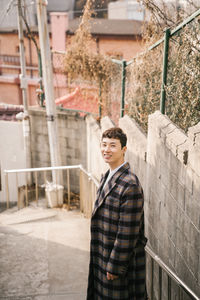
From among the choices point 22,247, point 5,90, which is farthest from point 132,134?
point 5,90

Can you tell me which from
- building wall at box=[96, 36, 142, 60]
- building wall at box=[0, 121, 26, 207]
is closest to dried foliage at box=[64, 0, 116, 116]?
building wall at box=[0, 121, 26, 207]

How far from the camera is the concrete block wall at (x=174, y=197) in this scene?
2.51 meters

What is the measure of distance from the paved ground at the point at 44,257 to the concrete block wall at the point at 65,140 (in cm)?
298

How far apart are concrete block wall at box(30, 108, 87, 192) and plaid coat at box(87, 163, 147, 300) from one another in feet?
20.2

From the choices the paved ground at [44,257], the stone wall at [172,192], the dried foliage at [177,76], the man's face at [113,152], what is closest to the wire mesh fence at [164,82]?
the dried foliage at [177,76]

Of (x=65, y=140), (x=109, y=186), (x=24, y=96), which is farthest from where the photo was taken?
(x=65, y=140)

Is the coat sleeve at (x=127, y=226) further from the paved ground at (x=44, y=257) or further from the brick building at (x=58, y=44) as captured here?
the brick building at (x=58, y=44)

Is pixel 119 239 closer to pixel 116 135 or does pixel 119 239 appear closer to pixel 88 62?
pixel 116 135

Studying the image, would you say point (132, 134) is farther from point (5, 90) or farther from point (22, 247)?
point (5, 90)

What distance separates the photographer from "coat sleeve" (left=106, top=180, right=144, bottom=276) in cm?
220

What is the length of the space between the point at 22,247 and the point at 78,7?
24.1 metres

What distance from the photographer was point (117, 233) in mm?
2234

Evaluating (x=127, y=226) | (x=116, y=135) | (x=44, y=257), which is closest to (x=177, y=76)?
(x=116, y=135)

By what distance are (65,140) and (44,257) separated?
16.0 feet
